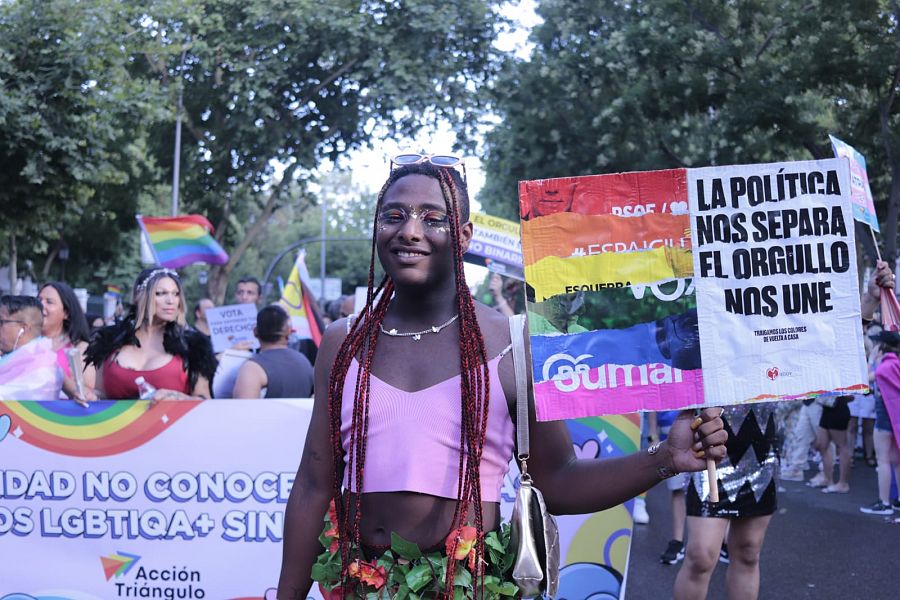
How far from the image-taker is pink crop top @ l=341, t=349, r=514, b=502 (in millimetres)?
2451

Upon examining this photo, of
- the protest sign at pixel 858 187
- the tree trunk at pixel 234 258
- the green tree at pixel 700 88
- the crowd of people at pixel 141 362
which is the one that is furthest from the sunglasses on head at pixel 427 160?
the tree trunk at pixel 234 258

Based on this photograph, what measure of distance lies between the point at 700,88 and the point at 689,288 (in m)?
15.2

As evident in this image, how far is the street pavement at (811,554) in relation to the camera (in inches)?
273

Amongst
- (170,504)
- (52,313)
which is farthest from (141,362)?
(52,313)

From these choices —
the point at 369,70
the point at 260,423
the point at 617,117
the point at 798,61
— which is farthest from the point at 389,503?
the point at 369,70

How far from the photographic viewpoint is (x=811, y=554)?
322 inches

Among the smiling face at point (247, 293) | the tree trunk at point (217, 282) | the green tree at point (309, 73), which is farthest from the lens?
the tree trunk at point (217, 282)

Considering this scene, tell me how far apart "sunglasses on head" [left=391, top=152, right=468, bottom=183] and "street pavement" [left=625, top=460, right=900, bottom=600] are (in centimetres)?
467

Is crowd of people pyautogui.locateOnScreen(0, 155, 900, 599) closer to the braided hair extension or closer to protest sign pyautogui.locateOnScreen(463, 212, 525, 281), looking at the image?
the braided hair extension

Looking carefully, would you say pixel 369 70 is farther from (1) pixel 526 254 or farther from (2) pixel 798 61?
(1) pixel 526 254

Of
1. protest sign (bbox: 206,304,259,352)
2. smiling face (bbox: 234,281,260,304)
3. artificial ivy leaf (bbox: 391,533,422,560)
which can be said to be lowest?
artificial ivy leaf (bbox: 391,533,422,560)

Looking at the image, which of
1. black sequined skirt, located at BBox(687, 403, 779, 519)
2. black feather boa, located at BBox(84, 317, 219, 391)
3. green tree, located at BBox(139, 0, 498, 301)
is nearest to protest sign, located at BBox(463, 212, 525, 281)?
black feather boa, located at BBox(84, 317, 219, 391)

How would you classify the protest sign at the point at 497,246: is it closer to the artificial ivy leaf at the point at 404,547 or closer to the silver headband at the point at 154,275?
the silver headband at the point at 154,275

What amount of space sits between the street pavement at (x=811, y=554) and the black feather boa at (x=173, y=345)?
3.07 meters
